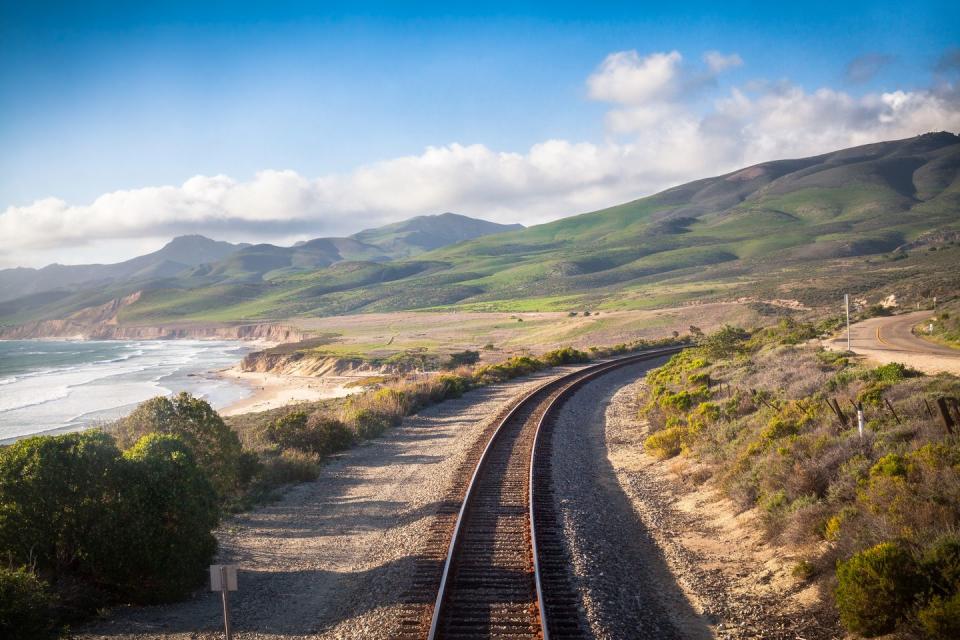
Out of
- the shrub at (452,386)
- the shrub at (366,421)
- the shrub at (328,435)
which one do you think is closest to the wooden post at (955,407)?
the shrub at (328,435)

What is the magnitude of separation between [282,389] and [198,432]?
4496 centimetres

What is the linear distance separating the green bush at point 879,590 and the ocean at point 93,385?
44.0 meters

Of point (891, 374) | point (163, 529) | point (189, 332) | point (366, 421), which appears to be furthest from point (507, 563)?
point (189, 332)

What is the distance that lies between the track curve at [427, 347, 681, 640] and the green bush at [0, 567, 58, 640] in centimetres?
448

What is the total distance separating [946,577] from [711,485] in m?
6.69

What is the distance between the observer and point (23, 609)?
6703mm

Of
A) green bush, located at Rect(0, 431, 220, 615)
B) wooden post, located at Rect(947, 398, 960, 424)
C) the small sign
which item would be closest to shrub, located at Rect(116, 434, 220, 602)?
green bush, located at Rect(0, 431, 220, 615)

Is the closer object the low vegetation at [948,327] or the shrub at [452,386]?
the low vegetation at [948,327]

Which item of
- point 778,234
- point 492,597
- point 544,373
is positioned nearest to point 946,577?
point 492,597

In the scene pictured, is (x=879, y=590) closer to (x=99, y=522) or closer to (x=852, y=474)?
(x=852, y=474)

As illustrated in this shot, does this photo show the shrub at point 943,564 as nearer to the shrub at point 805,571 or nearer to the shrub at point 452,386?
the shrub at point 805,571

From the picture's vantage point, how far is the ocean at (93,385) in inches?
1811

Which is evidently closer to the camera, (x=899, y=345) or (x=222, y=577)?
(x=222, y=577)

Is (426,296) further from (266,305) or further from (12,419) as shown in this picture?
(12,419)
